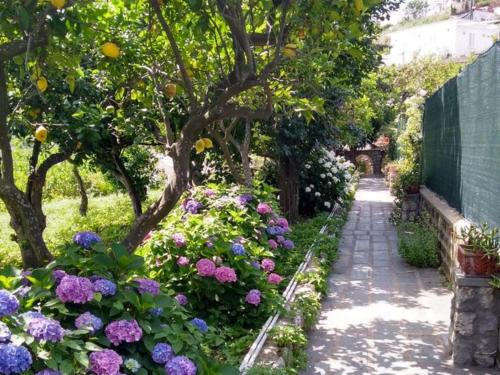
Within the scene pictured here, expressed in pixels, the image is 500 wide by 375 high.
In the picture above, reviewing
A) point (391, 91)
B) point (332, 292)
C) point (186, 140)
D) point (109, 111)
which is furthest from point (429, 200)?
point (391, 91)

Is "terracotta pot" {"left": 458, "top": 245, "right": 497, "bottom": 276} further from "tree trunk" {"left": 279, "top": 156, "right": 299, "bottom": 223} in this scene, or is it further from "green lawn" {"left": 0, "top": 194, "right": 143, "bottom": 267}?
"tree trunk" {"left": 279, "top": 156, "right": 299, "bottom": 223}

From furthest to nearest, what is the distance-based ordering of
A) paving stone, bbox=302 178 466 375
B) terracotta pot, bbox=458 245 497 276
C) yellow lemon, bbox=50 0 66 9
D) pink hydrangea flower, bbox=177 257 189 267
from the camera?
pink hydrangea flower, bbox=177 257 189 267 → paving stone, bbox=302 178 466 375 → terracotta pot, bbox=458 245 497 276 → yellow lemon, bbox=50 0 66 9

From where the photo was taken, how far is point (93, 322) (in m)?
Result: 2.54

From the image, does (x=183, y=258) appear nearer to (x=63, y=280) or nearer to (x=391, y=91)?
(x=63, y=280)

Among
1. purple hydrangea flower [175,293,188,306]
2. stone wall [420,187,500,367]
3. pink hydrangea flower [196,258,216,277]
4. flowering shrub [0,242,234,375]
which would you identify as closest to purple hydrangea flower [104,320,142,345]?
flowering shrub [0,242,234,375]

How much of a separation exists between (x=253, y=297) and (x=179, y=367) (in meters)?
2.36

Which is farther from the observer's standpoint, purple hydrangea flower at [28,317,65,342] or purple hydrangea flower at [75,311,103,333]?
purple hydrangea flower at [75,311,103,333]

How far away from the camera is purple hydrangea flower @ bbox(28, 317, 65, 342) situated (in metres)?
2.28

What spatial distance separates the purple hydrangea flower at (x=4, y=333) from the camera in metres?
2.19

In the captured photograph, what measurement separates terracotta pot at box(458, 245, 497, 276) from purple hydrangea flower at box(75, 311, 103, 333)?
3120 mm

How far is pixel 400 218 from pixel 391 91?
67.3 feet

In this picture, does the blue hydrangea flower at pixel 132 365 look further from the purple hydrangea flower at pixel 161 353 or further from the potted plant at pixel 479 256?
the potted plant at pixel 479 256

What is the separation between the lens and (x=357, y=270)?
318 inches

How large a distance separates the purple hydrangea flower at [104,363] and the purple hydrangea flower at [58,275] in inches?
19.0
